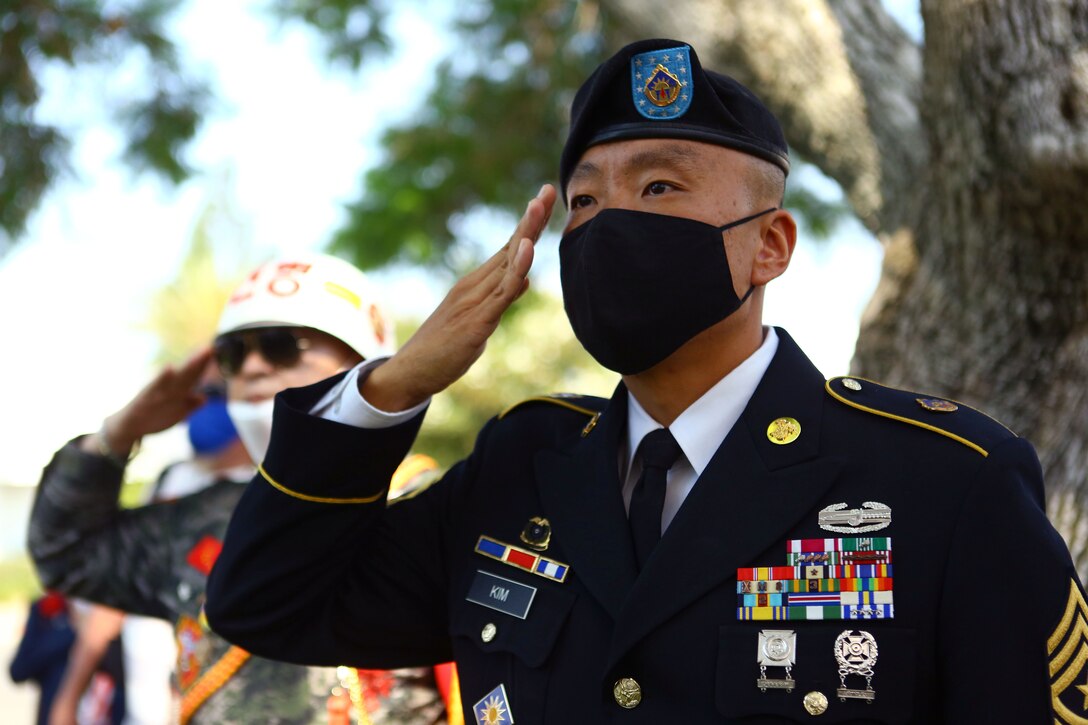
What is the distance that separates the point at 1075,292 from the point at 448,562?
201 centimetres

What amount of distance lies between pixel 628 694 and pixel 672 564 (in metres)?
0.23

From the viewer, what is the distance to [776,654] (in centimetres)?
204

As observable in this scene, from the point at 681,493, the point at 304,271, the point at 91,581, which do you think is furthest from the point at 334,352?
the point at 681,493

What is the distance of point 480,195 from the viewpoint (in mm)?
7742

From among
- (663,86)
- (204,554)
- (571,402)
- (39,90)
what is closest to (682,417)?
(571,402)

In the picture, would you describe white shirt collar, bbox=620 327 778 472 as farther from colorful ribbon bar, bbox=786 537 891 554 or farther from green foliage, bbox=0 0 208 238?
green foliage, bbox=0 0 208 238

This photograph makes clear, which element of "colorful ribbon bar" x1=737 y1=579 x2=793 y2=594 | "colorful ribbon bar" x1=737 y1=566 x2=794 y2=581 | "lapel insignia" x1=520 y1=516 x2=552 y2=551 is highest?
"lapel insignia" x1=520 y1=516 x2=552 y2=551

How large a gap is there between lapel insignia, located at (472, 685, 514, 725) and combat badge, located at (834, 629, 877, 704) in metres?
0.62

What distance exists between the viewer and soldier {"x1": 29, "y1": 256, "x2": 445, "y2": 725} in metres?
3.25

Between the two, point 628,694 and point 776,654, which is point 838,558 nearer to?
point 776,654

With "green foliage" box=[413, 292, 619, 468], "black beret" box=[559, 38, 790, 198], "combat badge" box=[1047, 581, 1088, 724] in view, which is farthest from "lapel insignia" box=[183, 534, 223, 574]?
"green foliage" box=[413, 292, 619, 468]

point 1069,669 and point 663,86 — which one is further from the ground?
point 663,86

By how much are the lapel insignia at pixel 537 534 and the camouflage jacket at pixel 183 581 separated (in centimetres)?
100

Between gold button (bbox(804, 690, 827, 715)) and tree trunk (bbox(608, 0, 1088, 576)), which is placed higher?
tree trunk (bbox(608, 0, 1088, 576))
